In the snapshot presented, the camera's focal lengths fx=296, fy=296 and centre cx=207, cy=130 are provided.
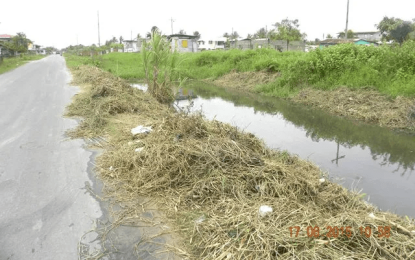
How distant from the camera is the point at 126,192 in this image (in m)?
3.45

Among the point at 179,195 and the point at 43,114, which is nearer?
the point at 179,195

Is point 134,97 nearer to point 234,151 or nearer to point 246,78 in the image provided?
point 234,151

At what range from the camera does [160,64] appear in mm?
9305

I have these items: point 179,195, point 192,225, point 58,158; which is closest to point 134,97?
point 58,158

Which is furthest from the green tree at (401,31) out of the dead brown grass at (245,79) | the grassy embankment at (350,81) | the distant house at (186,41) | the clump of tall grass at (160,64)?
the clump of tall grass at (160,64)

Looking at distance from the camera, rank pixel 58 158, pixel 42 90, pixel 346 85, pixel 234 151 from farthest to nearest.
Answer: pixel 42 90, pixel 346 85, pixel 58 158, pixel 234 151

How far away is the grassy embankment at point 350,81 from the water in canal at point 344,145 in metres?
0.65

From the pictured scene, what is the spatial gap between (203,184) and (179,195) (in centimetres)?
30

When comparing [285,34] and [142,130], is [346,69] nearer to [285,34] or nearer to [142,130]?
[142,130]

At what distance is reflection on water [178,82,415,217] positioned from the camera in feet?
14.8

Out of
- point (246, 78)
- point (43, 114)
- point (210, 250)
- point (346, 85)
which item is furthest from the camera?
point (246, 78)

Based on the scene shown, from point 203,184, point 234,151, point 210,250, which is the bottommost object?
point 210,250


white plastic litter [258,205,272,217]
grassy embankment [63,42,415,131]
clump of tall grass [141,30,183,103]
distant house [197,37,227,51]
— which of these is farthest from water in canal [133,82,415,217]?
distant house [197,37,227,51]

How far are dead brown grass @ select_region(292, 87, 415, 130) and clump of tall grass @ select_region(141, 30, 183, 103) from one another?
5074 mm
